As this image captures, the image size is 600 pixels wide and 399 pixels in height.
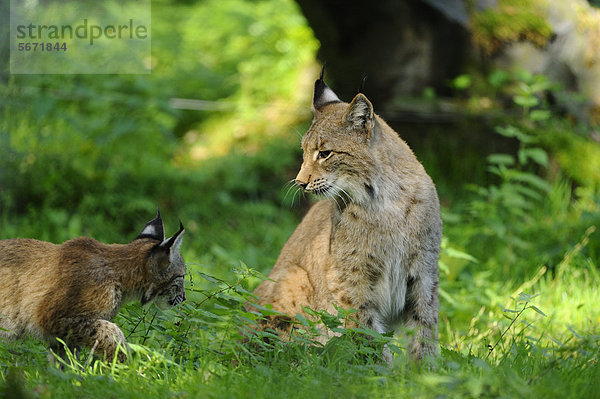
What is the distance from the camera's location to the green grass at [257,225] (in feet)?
11.5

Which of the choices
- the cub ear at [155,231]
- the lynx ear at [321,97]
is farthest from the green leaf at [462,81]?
the cub ear at [155,231]

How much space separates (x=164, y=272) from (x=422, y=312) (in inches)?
59.9

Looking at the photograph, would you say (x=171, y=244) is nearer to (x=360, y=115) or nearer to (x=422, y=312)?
(x=360, y=115)

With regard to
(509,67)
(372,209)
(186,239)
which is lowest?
(186,239)

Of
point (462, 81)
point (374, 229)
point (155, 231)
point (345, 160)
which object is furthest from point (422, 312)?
point (462, 81)

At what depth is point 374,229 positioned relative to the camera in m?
4.41

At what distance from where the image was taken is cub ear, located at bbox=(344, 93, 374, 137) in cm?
434

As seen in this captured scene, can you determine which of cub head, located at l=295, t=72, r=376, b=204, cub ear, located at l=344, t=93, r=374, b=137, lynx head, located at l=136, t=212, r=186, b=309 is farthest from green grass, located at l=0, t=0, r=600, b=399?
cub ear, located at l=344, t=93, r=374, b=137

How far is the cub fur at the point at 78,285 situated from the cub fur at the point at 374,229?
0.98 meters

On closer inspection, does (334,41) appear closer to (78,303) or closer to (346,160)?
(346,160)

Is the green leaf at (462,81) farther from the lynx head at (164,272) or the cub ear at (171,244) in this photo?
the cub ear at (171,244)

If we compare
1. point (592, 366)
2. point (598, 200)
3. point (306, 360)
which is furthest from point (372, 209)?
point (598, 200)

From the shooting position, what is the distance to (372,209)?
4438 mm

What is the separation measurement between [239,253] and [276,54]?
5.39 meters
